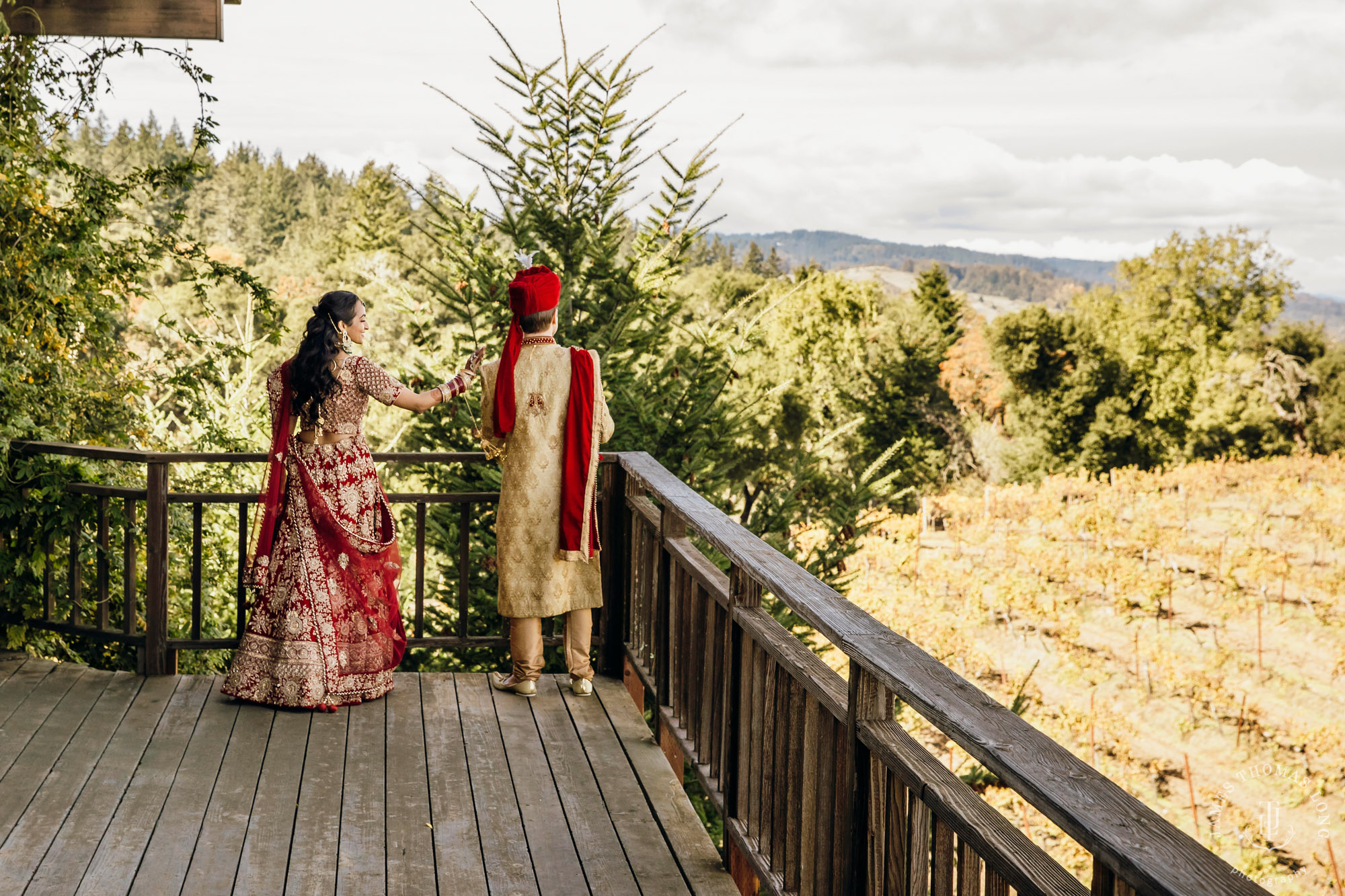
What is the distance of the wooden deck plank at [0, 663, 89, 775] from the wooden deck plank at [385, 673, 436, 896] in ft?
3.68

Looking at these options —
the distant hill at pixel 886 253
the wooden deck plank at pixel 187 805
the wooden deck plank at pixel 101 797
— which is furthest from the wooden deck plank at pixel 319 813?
the distant hill at pixel 886 253

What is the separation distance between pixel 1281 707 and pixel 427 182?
593 inches

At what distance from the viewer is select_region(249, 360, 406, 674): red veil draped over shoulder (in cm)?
383

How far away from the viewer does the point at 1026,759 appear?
4.62 ft

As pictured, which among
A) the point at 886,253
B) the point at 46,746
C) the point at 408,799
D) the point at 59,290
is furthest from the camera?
the point at 886,253

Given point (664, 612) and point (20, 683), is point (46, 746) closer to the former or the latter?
point (20, 683)

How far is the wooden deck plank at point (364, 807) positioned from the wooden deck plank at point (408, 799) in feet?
0.07

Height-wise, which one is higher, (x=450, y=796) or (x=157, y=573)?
(x=157, y=573)

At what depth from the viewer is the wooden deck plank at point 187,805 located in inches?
105

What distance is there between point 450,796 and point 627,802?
1.68ft

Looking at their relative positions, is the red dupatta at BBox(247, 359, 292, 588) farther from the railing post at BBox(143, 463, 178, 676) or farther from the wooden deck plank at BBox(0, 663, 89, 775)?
the wooden deck plank at BBox(0, 663, 89, 775)

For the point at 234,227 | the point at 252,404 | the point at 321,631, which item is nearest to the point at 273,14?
the point at 252,404

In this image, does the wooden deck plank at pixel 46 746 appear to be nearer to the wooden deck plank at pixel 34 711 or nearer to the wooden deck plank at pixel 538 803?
the wooden deck plank at pixel 34 711

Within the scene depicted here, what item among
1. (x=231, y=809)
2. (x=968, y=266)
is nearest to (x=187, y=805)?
(x=231, y=809)
